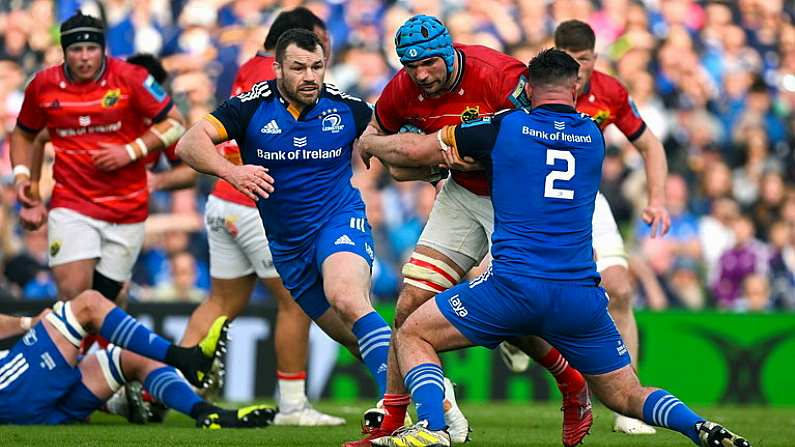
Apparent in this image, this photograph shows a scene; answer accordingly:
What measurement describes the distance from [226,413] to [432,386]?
9.42 feet

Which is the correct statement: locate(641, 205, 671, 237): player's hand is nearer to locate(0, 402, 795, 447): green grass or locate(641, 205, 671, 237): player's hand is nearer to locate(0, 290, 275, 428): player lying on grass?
locate(0, 402, 795, 447): green grass

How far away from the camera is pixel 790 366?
48.0 feet

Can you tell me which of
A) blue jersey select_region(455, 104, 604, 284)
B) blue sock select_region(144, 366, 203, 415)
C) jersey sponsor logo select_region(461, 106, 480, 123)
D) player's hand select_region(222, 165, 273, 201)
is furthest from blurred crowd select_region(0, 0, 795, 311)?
blue jersey select_region(455, 104, 604, 284)

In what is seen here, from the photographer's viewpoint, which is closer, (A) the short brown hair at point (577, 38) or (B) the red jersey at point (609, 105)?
(A) the short brown hair at point (577, 38)

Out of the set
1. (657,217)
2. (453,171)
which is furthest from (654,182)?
(453,171)

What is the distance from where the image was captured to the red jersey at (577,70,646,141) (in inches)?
412

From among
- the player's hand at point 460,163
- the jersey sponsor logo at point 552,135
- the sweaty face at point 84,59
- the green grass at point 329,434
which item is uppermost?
the sweaty face at point 84,59

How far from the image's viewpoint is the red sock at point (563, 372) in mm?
8523

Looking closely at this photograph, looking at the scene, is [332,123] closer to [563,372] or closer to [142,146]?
[563,372]

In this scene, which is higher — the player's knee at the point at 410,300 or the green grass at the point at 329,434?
the player's knee at the point at 410,300

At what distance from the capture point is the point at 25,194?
37.1 ft

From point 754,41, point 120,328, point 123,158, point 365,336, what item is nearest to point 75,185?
point 123,158

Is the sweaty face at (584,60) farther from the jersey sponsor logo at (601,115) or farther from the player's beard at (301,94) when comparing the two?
the player's beard at (301,94)

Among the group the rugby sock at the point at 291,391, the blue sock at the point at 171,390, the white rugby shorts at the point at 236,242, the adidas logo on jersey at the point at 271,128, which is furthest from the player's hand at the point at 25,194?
the adidas logo on jersey at the point at 271,128
